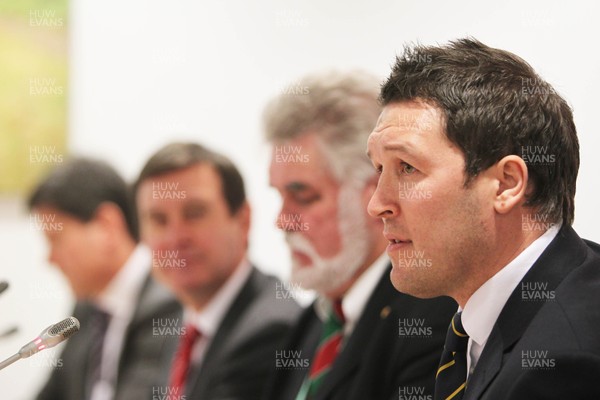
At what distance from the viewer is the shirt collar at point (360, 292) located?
2.64 meters

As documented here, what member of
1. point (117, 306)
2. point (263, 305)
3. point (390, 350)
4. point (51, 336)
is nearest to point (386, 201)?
point (390, 350)

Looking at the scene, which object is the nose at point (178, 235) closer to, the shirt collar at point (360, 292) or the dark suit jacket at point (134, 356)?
the dark suit jacket at point (134, 356)

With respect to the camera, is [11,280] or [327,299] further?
[11,280]

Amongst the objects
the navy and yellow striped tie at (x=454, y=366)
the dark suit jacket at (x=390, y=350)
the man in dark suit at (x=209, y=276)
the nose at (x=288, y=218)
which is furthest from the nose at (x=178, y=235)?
the navy and yellow striped tie at (x=454, y=366)

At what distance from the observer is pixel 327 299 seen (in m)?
2.79

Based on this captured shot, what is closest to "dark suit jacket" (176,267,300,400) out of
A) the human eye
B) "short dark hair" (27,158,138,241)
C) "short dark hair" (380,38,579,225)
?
"short dark hair" (27,158,138,241)

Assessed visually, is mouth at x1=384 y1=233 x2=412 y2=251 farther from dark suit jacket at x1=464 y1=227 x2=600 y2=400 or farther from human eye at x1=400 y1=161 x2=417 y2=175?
dark suit jacket at x1=464 y1=227 x2=600 y2=400

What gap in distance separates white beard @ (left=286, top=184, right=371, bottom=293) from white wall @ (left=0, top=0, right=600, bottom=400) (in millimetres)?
365

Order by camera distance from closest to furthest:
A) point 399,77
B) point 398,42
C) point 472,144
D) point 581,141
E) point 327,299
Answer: point 472,144
point 399,77
point 581,141
point 327,299
point 398,42

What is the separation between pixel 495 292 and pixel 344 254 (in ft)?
3.40

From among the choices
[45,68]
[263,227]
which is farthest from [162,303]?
[45,68]

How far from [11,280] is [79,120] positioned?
0.76 metres

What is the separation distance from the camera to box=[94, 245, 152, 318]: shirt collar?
3539mm

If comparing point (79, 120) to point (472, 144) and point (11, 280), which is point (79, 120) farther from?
point (472, 144)
